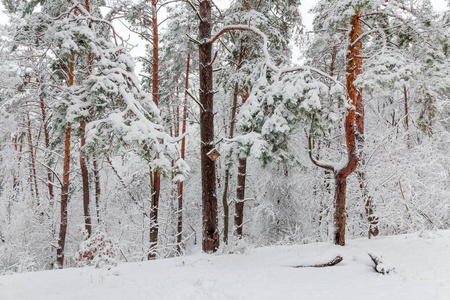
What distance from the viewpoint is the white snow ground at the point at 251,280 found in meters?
3.86

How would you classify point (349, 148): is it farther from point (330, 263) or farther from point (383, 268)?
point (383, 268)

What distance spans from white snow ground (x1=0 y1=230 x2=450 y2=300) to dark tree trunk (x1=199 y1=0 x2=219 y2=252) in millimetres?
671

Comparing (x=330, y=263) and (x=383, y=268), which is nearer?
(x=383, y=268)

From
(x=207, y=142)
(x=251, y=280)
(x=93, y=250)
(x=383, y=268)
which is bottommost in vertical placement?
(x=93, y=250)

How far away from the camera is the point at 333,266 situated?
501 cm

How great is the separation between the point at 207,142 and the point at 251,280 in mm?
3192

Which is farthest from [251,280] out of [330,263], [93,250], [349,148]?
[93,250]

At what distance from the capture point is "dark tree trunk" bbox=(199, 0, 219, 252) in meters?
6.58

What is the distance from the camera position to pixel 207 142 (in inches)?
260

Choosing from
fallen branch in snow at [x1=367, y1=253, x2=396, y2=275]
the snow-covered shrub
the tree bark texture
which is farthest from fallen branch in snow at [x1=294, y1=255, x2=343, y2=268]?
the snow-covered shrub

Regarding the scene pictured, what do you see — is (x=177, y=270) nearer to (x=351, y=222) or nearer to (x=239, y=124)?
(x=239, y=124)

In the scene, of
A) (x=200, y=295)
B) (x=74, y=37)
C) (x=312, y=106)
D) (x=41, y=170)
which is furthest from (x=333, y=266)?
(x=41, y=170)

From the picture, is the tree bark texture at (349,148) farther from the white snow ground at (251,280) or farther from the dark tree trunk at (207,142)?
the dark tree trunk at (207,142)

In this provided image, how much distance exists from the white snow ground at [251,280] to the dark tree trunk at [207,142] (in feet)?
2.20
